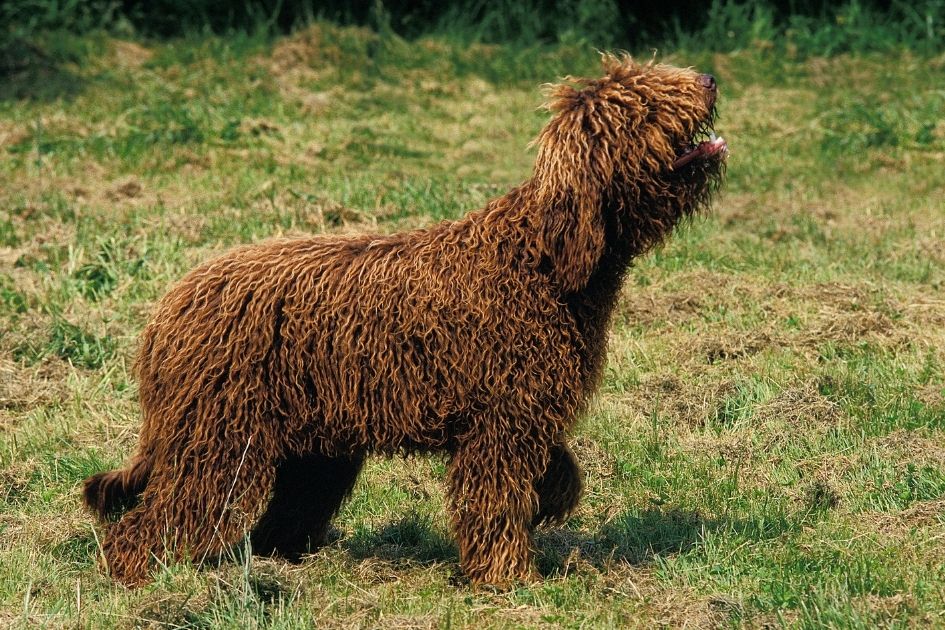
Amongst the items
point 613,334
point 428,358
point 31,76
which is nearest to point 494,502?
point 428,358

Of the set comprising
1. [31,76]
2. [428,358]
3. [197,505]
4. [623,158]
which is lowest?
[197,505]

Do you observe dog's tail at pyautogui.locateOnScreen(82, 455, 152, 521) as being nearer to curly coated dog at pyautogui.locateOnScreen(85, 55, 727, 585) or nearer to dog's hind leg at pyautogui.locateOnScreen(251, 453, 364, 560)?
curly coated dog at pyautogui.locateOnScreen(85, 55, 727, 585)

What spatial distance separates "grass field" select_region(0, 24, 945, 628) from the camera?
5.91m

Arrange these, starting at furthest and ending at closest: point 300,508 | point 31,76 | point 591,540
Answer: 1. point 31,76
2. point 591,540
3. point 300,508

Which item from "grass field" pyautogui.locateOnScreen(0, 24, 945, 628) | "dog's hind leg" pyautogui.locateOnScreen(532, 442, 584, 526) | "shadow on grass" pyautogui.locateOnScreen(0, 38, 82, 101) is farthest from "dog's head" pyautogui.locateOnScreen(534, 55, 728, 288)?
"shadow on grass" pyautogui.locateOnScreen(0, 38, 82, 101)

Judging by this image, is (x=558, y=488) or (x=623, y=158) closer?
(x=623, y=158)

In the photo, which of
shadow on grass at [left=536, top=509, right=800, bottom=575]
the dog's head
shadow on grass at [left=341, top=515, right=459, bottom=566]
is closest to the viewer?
the dog's head

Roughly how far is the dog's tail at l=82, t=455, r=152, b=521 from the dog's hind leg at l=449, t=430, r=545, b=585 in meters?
1.39

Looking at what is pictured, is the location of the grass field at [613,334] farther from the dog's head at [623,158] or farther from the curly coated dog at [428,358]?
the dog's head at [623,158]

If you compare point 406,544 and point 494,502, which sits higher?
point 494,502

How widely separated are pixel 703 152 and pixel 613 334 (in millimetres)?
3810

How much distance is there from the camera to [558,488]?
20.6ft

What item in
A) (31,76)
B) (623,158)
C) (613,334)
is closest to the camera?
(623,158)

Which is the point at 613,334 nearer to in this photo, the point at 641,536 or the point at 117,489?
the point at 641,536
